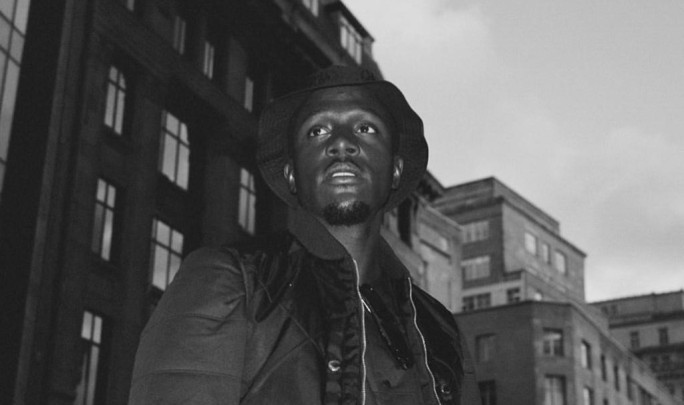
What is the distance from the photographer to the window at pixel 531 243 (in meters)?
81.8

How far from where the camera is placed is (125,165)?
26.4 m

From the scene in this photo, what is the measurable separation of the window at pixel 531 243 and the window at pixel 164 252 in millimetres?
56775

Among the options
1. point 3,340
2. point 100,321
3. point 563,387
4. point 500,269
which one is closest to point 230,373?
point 3,340

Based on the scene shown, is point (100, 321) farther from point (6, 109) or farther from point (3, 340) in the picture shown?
point (6, 109)

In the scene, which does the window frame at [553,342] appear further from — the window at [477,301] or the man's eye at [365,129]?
the man's eye at [365,129]

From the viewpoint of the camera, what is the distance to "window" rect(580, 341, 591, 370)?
59.3 meters

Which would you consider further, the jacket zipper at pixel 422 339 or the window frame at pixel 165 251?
the window frame at pixel 165 251

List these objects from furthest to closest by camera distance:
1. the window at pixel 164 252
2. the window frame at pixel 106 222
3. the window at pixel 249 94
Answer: the window at pixel 249 94 < the window at pixel 164 252 < the window frame at pixel 106 222

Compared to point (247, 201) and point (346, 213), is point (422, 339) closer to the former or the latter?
point (346, 213)

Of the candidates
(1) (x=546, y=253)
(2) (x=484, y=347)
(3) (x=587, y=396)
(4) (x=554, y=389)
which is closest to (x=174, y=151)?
(2) (x=484, y=347)

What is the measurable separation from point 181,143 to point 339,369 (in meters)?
27.5

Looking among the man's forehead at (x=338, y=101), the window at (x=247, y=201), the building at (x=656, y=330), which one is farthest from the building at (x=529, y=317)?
the man's forehead at (x=338, y=101)

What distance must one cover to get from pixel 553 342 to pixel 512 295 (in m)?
19.5

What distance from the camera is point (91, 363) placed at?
23.8m
